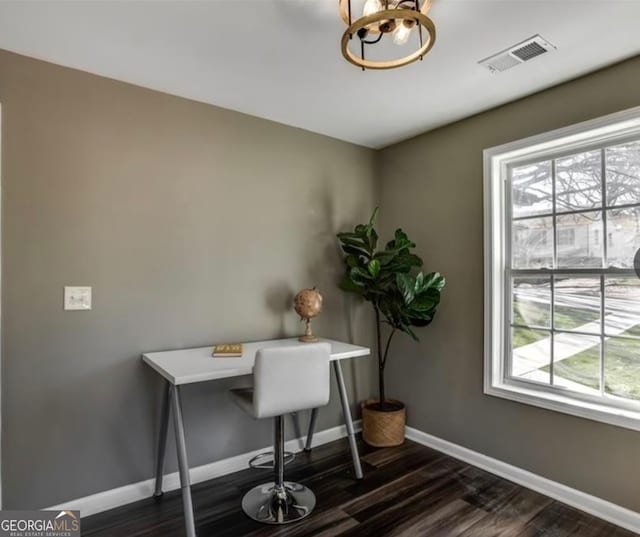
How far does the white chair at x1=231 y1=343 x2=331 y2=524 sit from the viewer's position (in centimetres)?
196

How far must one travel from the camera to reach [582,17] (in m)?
1.73

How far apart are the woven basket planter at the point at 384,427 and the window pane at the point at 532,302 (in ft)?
3.72

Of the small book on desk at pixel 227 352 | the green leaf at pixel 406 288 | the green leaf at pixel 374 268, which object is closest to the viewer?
the small book on desk at pixel 227 352

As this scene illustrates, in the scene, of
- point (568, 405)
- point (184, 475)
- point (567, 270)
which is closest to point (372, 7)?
point (567, 270)

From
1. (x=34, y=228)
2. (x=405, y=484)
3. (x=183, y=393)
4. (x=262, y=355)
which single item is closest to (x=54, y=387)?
(x=183, y=393)

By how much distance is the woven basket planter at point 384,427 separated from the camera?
3.00 meters

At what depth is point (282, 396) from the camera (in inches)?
79.0

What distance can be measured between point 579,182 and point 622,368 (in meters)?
1.09

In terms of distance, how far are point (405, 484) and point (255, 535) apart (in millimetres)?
985

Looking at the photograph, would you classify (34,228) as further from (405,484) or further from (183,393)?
(405,484)

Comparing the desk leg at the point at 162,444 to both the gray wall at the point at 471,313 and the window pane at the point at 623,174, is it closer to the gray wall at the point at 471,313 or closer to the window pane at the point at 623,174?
the gray wall at the point at 471,313

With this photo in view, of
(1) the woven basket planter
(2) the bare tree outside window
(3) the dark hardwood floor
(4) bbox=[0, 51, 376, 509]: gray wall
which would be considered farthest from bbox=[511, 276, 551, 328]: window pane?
(4) bbox=[0, 51, 376, 509]: gray wall

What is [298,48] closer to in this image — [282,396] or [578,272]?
[282,396]

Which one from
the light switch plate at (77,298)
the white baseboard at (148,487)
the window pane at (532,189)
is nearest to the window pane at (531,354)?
the window pane at (532,189)
